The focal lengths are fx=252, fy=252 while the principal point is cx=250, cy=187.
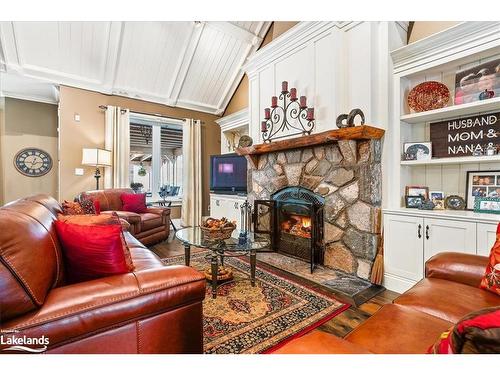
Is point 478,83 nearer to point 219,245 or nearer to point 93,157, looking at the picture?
point 219,245

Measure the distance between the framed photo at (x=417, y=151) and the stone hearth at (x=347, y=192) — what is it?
10.2 inches

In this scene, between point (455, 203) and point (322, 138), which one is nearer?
point (455, 203)

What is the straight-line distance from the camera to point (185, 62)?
4.70 m

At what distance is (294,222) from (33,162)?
5134 millimetres

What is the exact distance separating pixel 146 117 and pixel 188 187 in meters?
1.63

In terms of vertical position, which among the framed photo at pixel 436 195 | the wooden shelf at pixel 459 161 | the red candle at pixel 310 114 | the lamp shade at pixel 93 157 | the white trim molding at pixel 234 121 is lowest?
the framed photo at pixel 436 195

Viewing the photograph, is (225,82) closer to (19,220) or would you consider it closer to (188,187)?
(188,187)

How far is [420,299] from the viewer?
49.4 inches

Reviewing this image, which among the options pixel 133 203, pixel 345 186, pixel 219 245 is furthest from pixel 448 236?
pixel 133 203

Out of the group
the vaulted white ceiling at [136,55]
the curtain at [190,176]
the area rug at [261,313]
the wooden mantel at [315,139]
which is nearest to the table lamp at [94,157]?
the vaulted white ceiling at [136,55]

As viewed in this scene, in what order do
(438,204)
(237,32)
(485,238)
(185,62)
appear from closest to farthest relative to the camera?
(485,238) → (438,204) → (237,32) → (185,62)

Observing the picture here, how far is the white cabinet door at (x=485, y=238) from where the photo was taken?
73.4 inches

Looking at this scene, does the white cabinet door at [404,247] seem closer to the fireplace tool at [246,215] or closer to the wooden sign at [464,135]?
the wooden sign at [464,135]

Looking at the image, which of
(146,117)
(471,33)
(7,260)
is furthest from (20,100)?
(471,33)
